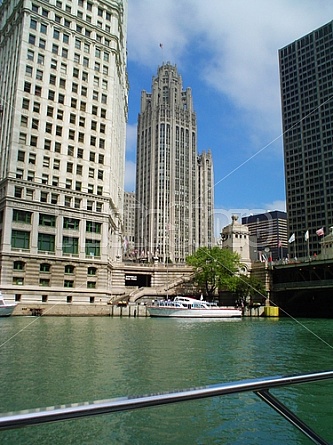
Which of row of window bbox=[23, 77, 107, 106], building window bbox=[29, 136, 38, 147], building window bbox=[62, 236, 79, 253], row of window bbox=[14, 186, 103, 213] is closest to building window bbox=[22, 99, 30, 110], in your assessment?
row of window bbox=[23, 77, 107, 106]

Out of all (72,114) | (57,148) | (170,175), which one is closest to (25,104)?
(72,114)

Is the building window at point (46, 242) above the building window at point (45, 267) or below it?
above

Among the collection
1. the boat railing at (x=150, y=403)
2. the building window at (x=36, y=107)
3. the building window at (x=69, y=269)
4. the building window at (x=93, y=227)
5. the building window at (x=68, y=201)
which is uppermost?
the building window at (x=36, y=107)

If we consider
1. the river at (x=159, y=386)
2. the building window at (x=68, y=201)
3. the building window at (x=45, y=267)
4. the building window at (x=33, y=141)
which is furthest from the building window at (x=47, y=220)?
the river at (x=159, y=386)

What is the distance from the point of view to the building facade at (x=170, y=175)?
172 metres

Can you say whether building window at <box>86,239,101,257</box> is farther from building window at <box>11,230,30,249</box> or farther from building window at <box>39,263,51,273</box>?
building window at <box>11,230,30,249</box>

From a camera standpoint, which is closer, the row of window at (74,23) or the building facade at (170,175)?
the row of window at (74,23)

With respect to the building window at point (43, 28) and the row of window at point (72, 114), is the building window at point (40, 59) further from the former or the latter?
the row of window at point (72, 114)

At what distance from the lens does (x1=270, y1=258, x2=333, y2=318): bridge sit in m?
68.4

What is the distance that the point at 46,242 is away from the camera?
5838 cm

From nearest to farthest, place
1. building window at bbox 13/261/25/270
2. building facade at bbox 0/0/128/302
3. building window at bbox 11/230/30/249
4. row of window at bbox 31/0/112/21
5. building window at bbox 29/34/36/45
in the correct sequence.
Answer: building window at bbox 13/261/25/270, building window at bbox 11/230/30/249, building facade at bbox 0/0/128/302, building window at bbox 29/34/36/45, row of window at bbox 31/0/112/21

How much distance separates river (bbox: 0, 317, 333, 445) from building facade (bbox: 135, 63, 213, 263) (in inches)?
5519

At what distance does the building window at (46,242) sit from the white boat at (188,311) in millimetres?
17384

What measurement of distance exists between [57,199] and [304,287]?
43.8 m
